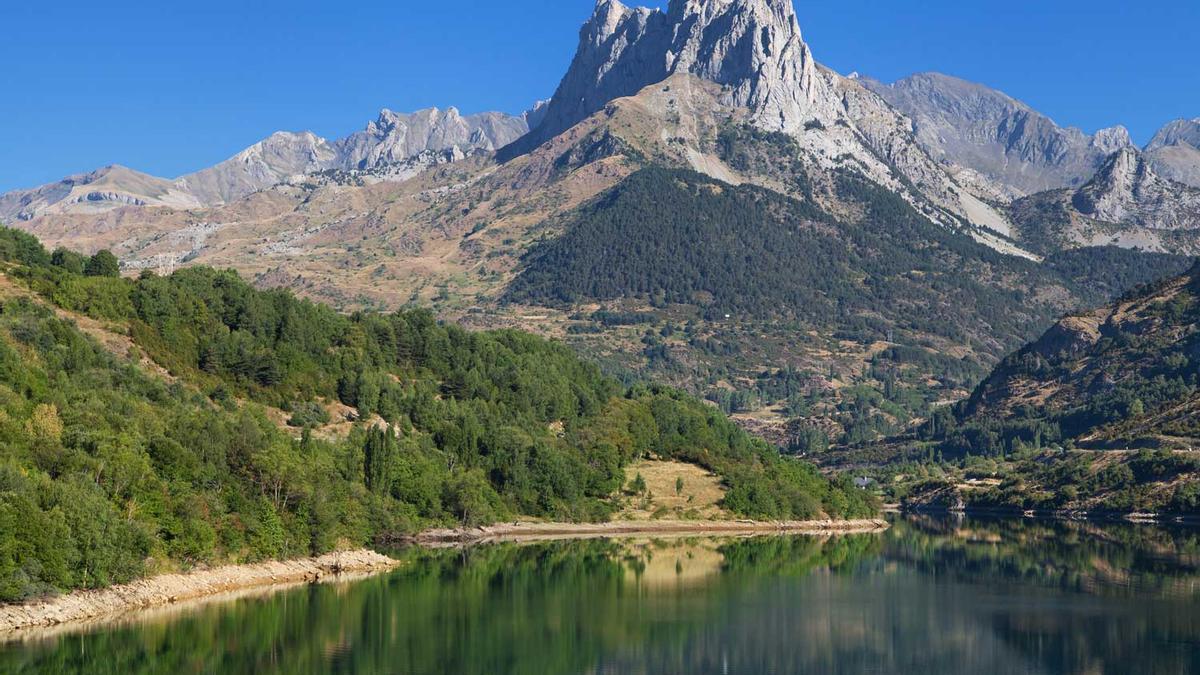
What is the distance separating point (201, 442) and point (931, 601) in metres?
63.9

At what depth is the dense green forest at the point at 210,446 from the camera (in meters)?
104

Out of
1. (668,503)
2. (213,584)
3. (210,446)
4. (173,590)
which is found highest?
(210,446)

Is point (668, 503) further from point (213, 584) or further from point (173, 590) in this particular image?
point (173, 590)

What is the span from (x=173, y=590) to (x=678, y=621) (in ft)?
122

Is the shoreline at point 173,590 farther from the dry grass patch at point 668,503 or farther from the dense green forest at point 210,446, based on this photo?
the dry grass patch at point 668,503

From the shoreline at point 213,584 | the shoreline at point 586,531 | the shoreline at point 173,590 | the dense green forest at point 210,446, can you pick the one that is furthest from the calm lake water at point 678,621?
the shoreline at point 586,531

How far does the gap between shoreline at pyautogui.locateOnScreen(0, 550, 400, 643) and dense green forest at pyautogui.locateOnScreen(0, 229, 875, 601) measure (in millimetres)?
1179

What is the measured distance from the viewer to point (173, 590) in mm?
109750

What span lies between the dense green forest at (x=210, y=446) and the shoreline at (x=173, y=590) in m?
1.18

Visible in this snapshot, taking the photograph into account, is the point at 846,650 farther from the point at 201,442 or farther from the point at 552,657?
the point at 201,442

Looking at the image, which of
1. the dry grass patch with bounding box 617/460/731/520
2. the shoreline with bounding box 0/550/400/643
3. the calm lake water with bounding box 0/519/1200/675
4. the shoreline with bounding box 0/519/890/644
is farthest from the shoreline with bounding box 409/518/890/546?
the shoreline with bounding box 0/550/400/643

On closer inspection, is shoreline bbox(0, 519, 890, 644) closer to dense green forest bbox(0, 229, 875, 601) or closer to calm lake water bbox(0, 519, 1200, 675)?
dense green forest bbox(0, 229, 875, 601)

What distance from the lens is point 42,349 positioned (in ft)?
470

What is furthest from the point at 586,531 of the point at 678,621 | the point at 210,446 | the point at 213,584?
the point at 678,621
